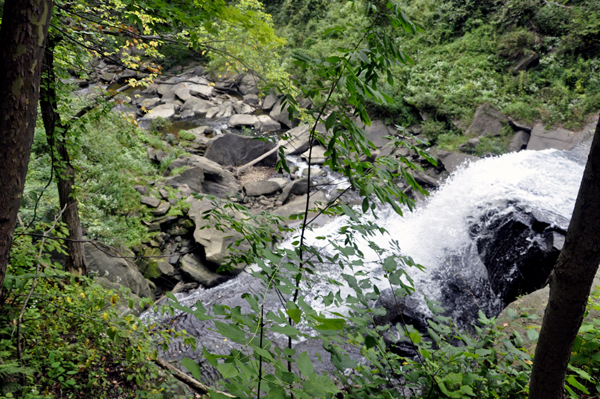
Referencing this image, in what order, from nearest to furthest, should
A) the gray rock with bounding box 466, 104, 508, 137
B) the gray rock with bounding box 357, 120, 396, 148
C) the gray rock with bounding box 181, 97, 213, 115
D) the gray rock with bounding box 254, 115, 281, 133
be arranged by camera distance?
the gray rock with bounding box 466, 104, 508, 137 < the gray rock with bounding box 357, 120, 396, 148 < the gray rock with bounding box 254, 115, 281, 133 < the gray rock with bounding box 181, 97, 213, 115

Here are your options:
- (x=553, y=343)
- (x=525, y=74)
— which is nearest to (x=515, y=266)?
(x=553, y=343)

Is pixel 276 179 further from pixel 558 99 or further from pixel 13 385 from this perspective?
pixel 558 99

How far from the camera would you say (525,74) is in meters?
11.6

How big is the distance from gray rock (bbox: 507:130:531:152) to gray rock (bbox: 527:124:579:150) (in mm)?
168

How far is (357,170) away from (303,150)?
11580mm

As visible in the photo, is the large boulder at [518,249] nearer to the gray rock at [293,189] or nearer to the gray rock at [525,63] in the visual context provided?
the gray rock at [293,189]

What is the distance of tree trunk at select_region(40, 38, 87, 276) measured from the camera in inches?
112

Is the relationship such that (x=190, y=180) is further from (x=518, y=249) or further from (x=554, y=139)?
(x=554, y=139)

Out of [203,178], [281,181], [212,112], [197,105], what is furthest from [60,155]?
[197,105]

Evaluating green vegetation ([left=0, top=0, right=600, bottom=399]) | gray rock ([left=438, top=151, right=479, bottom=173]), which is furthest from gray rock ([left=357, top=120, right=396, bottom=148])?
gray rock ([left=438, top=151, right=479, bottom=173])

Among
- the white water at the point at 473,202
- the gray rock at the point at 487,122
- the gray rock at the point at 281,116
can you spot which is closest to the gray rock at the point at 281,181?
the white water at the point at 473,202

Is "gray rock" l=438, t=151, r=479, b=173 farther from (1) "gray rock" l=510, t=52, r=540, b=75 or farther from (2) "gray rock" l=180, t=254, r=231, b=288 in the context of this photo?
(2) "gray rock" l=180, t=254, r=231, b=288

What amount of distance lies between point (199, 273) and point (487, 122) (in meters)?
10.8

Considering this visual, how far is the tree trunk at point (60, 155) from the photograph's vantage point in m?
2.84
